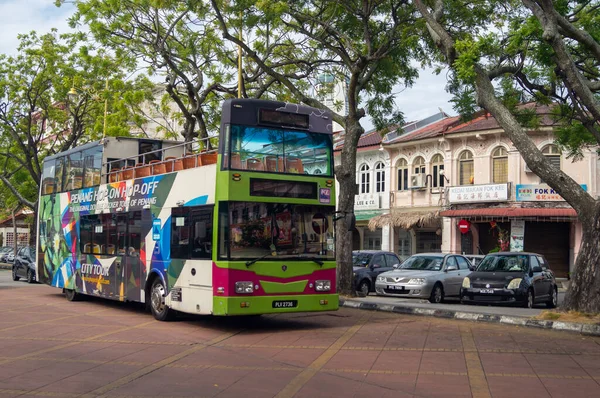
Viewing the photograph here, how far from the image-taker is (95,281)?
17.8 meters

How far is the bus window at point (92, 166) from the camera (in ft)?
59.1

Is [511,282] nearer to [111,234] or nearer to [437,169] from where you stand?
[111,234]

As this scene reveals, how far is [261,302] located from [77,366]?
4.25 meters

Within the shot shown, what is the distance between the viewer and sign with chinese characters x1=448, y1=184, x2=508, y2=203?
32969mm

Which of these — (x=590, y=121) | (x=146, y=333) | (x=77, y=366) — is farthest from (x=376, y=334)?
(x=590, y=121)

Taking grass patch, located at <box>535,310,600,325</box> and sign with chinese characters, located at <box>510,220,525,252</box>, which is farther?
sign with chinese characters, located at <box>510,220,525,252</box>

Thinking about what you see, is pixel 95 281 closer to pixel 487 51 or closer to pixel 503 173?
pixel 487 51

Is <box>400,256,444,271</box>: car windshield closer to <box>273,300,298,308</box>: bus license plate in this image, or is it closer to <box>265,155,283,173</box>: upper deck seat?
<box>273,300,298,308</box>: bus license plate

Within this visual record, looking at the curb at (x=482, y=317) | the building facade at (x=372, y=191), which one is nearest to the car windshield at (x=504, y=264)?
the curb at (x=482, y=317)

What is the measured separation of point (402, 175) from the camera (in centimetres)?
3884

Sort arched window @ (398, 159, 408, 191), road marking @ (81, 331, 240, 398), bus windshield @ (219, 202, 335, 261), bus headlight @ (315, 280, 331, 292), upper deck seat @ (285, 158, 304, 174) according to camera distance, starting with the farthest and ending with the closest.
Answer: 1. arched window @ (398, 159, 408, 191)
2. bus headlight @ (315, 280, 331, 292)
3. upper deck seat @ (285, 158, 304, 174)
4. bus windshield @ (219, 202, 335, 261)
5. road marking @ (81, 331, 240, 398)

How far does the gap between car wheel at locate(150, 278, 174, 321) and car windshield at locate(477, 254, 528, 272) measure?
10.00m

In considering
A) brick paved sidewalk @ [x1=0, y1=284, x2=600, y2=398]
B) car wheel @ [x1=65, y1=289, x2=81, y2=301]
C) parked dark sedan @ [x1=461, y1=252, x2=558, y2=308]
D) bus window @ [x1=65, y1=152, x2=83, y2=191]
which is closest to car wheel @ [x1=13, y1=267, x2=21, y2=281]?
car wheel @ [x1=65, y1=289, x2=81, y2=301]

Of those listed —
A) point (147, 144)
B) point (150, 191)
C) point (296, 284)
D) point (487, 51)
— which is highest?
point (487, 51)
